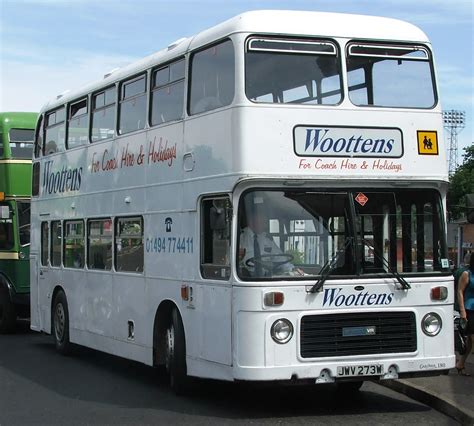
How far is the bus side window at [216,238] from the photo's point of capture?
920cm

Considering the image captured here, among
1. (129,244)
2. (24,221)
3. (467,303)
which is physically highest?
(24,221)

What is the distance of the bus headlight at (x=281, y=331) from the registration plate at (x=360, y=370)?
637 millimetres

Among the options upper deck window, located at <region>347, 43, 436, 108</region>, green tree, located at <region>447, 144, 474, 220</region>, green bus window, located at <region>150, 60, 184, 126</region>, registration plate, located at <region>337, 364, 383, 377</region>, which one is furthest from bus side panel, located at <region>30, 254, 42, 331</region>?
green tree, located at <region>447, 144, 474, 220</region>

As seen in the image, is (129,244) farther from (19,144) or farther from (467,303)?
(19,144)

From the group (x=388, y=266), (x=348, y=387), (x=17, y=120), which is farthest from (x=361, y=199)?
(x=17, y=120)

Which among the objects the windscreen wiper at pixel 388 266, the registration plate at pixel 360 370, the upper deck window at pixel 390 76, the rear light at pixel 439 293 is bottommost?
the registration plate at pixel 360 370

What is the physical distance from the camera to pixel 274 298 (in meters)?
8.84

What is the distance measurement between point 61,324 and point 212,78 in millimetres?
6662

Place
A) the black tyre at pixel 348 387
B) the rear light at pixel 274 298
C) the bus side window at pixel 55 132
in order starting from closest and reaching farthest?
the rear light at pixel 274 298 < the black tyre at pixel 348 387 < the bus side window at pixel 55 132

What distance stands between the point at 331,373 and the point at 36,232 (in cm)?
855

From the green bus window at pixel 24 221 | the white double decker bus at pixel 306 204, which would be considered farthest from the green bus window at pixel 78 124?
the green bus window at pixel 24 221

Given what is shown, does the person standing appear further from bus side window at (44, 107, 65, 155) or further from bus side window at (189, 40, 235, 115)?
bus side window at (44, 107, 65, 155)

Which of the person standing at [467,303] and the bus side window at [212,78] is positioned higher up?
the bus side window at [212,78]

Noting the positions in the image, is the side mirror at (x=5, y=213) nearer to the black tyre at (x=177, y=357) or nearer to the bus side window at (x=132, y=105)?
the bus side window at (x=132, y=105)
